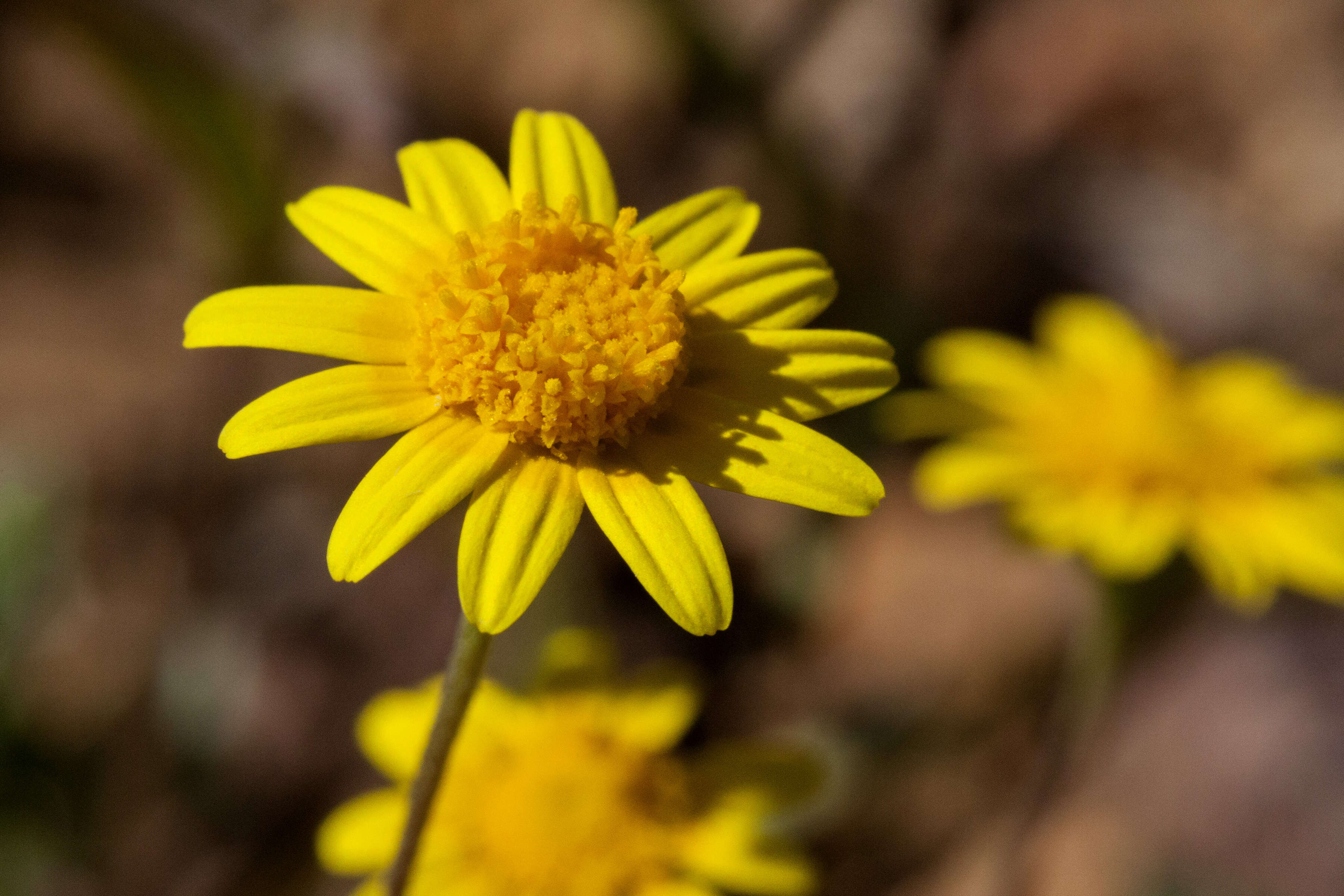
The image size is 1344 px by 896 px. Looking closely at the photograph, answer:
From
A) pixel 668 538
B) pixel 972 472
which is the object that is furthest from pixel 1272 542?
pixel 668 538

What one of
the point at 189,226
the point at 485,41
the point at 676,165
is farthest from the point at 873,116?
the point at 189,226

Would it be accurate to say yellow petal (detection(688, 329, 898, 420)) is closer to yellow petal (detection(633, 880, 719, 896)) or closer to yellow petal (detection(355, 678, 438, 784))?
yellow petal (detection(633, 880, 719, 896))

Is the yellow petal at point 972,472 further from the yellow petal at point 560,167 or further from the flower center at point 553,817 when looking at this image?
the yellow petal at point 560,167

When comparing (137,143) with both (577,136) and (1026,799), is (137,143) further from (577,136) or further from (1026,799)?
(1026,799)

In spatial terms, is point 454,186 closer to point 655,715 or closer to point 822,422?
point 655,715

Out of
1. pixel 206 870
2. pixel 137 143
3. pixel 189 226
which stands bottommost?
pixel 206 870

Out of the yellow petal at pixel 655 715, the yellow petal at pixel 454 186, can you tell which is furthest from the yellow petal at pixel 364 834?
the yellow petal at pixel 454 186
